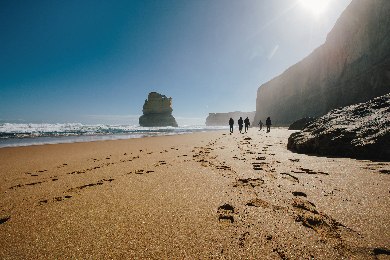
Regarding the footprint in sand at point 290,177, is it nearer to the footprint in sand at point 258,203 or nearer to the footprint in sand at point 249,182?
the footprint in sand at point 249,182

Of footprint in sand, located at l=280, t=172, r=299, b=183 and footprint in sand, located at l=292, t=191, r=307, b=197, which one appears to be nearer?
footprint in sand, located at l=292, t=191, r=307, b=197

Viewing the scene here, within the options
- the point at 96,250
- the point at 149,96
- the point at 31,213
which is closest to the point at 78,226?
the point at 96,250

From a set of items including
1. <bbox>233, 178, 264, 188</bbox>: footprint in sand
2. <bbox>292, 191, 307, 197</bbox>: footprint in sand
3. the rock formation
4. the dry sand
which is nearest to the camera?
the dry sand

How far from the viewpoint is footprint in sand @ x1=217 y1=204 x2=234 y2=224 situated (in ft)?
3.98

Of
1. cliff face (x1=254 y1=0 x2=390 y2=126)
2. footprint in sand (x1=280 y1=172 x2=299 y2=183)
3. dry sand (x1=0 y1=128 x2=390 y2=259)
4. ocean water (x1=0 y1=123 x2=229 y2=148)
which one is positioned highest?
cliff face (x1=254 y1=0 x2=390 y2=126)

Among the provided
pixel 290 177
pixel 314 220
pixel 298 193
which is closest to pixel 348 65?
pixel 290 177

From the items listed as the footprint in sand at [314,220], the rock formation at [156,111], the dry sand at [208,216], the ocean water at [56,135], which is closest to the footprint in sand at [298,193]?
the dry sand at [208,216]

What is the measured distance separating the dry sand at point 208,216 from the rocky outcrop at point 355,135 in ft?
1.34

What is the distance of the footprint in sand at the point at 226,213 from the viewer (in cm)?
121

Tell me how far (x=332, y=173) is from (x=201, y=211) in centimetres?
193

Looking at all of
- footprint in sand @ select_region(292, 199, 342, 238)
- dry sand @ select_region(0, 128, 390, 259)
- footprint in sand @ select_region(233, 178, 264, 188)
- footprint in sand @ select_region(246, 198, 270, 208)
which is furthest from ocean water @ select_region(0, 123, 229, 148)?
footprint in sand @ select_region(292, 199, 342, 238)

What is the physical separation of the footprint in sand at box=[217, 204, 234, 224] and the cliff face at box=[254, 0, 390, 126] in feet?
67.9

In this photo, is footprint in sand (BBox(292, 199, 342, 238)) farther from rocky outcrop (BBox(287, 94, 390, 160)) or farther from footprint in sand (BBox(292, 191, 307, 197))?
rocky outcrop (BBox(287, 94, 390, 160))

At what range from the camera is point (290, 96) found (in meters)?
36.1
